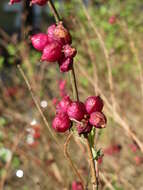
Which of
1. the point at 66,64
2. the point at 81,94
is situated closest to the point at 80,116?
the point at 66,64

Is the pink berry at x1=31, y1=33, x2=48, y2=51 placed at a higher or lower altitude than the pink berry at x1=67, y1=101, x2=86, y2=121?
higher

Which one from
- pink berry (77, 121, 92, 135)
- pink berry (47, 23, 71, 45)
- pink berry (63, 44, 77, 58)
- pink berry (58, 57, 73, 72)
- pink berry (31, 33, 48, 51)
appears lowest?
pink berry (77, 121, 92, 135)

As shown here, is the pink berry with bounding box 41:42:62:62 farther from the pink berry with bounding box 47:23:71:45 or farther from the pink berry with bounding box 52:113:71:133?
the pink berry with bounding box 52:113:71:133

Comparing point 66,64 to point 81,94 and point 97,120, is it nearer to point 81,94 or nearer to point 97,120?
point 97,120

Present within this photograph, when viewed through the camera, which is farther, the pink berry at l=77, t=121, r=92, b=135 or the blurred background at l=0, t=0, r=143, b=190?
the blurred background at l=0, t=0, r=143, b=190

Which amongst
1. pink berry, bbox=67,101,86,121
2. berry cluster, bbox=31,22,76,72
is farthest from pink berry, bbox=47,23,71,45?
pink berry, bbox=67,101,86,121

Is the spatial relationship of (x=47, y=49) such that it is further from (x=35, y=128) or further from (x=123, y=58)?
(x=123, y=58)

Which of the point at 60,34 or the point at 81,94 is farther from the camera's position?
the point at 81,94
